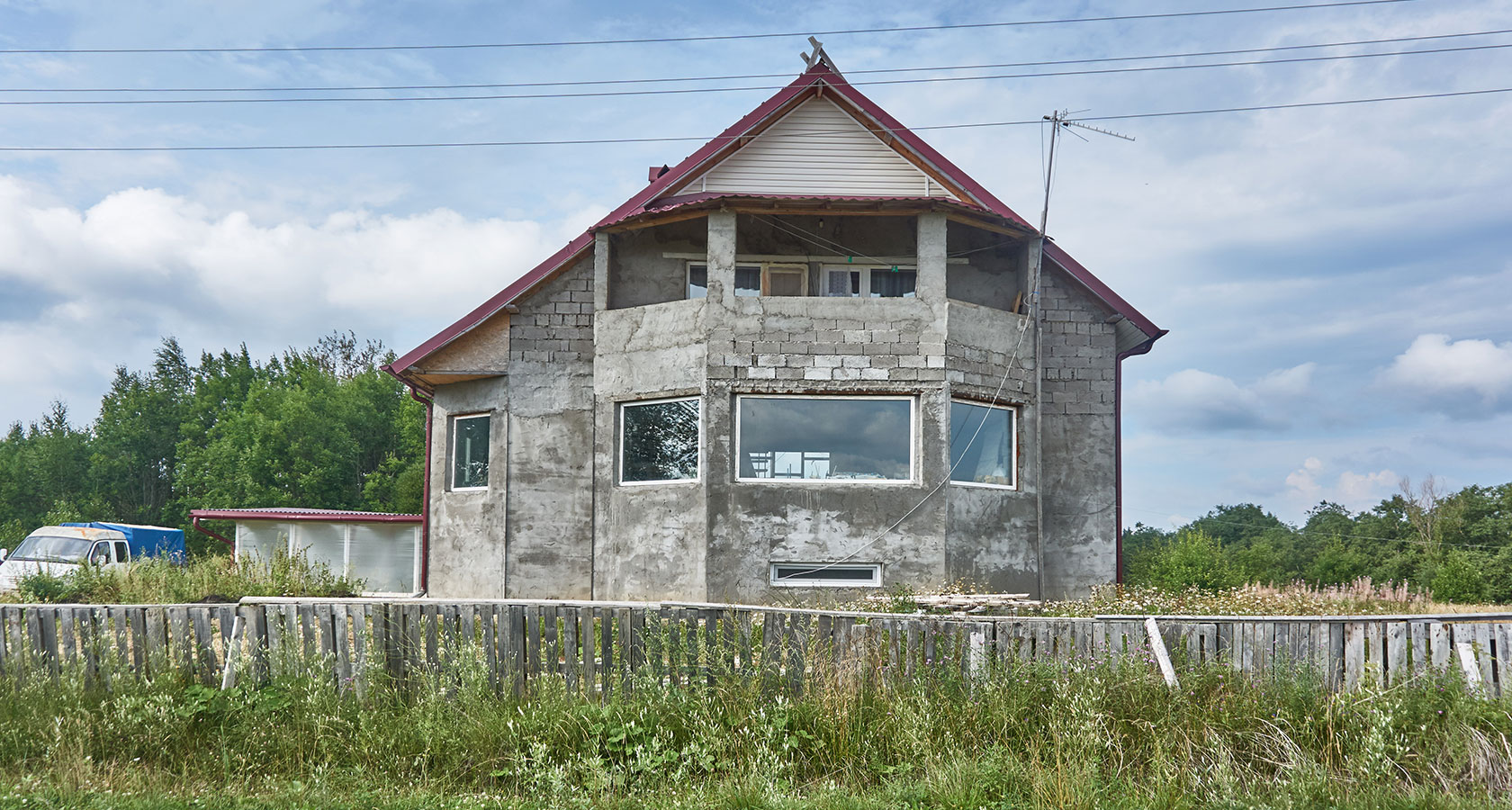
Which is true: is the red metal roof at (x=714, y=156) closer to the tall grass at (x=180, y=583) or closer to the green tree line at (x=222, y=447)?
the tall grass at (x=180, y=583)

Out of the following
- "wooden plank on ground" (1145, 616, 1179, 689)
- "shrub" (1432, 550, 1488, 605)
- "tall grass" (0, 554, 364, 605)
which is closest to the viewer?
"wooden plank on ground" (1145, 616, 1179, 689)

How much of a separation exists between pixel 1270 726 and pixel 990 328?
808 centimetres

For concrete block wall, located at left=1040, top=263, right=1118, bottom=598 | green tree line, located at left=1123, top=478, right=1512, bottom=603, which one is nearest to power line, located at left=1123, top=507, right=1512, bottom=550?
green tree line, located at left=1123, top=478, right=1512, bottom=603

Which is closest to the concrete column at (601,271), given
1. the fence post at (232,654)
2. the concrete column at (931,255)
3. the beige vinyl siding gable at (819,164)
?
the beige vinyl siding gable at (819,164)

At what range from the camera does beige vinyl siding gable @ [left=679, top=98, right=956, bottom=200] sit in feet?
48.5

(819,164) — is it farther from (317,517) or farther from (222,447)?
(222,447)

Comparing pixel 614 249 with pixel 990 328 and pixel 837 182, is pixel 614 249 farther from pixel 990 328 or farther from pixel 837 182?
pixel 990 328

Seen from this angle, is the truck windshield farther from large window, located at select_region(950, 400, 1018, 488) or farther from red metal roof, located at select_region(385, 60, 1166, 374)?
large window, located at select_region(950, 400, 1018, 488)

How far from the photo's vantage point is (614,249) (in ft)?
50.0

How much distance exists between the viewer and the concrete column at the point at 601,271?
48.6 feet

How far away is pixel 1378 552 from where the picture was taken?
1768 inches

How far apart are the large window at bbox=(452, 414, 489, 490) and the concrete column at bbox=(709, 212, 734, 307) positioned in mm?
4226

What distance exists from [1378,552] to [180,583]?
45713 millimetres

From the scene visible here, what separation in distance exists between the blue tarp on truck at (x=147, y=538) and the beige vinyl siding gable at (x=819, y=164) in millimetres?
18235
